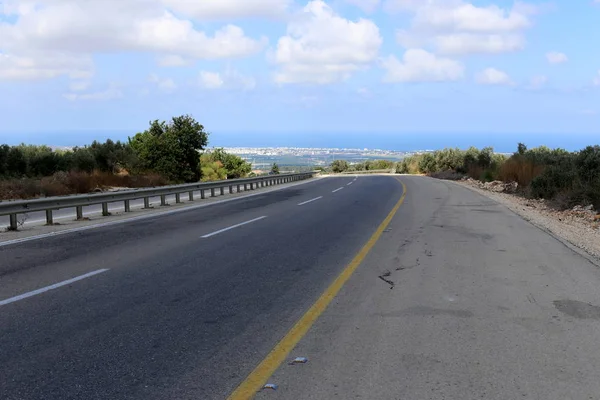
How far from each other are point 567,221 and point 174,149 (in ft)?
90.6

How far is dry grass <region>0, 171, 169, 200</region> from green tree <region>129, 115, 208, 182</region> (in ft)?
12.8

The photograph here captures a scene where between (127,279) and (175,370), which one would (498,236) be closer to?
(127,279)

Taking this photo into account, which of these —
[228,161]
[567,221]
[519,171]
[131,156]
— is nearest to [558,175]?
[567,221]

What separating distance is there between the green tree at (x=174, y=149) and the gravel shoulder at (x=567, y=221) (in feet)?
74.5

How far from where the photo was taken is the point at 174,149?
125ft

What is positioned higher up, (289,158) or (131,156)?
(131,156)

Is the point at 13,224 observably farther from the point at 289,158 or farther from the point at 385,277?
the point at 289,158

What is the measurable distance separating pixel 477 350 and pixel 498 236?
8.03 m

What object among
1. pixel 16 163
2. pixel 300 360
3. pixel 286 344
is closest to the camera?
pixel 300 360

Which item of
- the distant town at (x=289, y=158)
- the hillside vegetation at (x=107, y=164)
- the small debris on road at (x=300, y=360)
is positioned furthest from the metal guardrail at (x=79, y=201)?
the distant town at (x=289, y=158)

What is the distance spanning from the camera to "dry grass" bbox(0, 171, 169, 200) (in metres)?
21.7

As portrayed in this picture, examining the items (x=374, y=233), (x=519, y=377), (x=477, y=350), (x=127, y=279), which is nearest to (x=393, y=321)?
(x=477, y=350)

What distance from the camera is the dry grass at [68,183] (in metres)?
21.7

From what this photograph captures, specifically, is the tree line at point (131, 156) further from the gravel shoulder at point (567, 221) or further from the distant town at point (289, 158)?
the distant town at point (289, 158)
